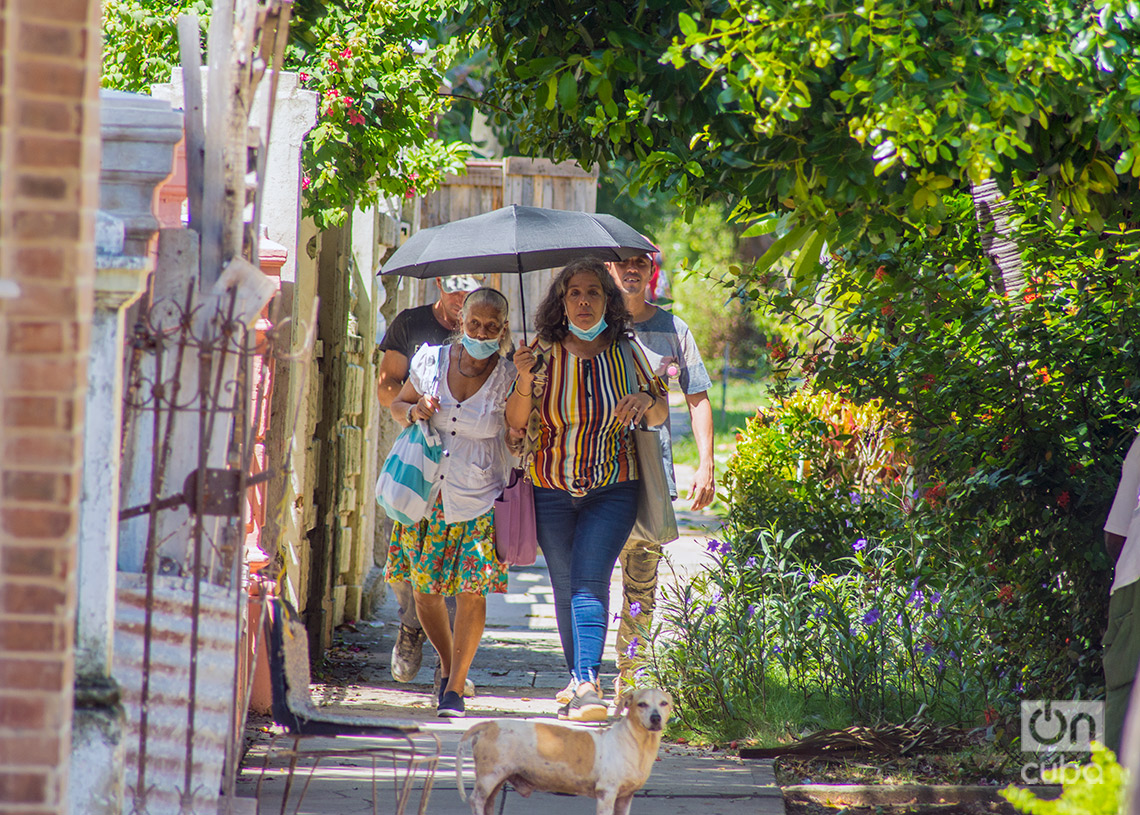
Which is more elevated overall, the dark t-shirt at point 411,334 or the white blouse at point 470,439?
the dark t-shirt at point 411,334

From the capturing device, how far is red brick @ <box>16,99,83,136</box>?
201 centimetres

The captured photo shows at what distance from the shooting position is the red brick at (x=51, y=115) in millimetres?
2010

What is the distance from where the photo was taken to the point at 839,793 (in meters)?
4.10

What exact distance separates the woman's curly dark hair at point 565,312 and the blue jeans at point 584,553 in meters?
0.63

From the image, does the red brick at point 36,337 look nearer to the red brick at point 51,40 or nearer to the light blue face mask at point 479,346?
the red brick at point 51,40

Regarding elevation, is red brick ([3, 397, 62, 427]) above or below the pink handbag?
above

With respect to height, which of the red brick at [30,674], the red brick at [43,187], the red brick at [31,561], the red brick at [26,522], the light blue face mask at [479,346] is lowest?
the red brick at [30,674]

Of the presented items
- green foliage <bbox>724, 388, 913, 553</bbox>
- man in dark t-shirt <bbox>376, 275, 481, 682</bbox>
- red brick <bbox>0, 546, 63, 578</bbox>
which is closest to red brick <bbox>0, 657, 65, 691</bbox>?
red brick <bbox>0, 546, 63, 578</bbox>

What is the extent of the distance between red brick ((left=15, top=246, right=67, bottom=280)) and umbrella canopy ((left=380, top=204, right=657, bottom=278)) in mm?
3577

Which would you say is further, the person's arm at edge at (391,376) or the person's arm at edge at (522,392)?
the person's arm at edge at (391,376)

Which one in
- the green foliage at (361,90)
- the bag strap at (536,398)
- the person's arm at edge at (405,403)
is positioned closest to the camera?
the bag strap at (536,398)

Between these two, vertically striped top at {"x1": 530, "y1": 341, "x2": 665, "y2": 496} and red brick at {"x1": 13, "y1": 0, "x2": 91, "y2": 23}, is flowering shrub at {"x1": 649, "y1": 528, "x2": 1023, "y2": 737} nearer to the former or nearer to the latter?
vertically striped top at {"x1": 530, "y1": 341, "x2": 665, "y2": 496}

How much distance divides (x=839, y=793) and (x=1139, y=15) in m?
2.59

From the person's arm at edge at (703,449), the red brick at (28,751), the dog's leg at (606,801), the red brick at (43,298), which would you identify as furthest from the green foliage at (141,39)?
the red brick at (28,751)
